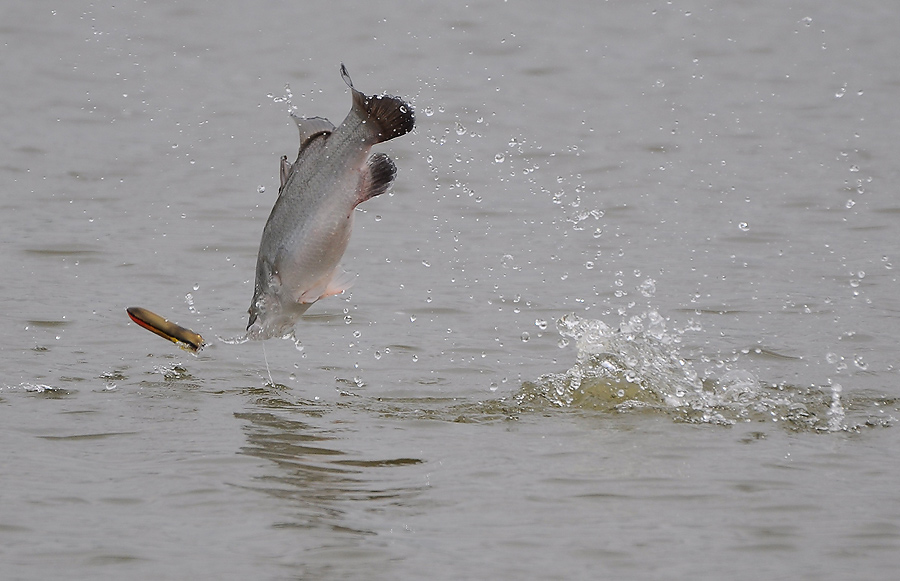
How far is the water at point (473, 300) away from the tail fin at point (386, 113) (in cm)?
124

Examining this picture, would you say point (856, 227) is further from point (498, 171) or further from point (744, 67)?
point (744, 67)

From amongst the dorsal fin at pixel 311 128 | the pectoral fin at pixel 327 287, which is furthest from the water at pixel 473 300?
the dorsal fin at pixel 311 128

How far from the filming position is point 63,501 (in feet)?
14.8

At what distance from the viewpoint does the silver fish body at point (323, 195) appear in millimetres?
4555

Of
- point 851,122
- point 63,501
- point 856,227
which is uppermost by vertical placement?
point 851,122

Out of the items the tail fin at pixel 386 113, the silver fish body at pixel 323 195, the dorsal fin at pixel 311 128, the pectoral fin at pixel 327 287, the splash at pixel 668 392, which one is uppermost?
the tail fin at pixel 386 113

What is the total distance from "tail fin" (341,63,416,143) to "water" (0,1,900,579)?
1.24m

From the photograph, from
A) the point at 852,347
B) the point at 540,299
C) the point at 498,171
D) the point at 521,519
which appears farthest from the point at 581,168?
the point at 521,519

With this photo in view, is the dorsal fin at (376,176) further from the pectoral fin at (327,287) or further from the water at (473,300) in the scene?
the water at (473,300)

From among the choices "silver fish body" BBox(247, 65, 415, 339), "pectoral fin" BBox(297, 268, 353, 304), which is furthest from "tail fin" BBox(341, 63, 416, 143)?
"pectoral fin" BBox(297, 268, 353, 304)

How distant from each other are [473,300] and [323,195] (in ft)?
10.5

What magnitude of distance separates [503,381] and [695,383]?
34.8 inches

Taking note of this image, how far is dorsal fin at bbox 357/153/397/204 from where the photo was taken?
4582mm

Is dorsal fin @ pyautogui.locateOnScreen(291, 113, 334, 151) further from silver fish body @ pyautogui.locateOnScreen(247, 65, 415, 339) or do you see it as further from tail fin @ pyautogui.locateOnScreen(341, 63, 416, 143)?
tail fin @ pyautogui.locateOnScreen(341, 63, 416, 143)
